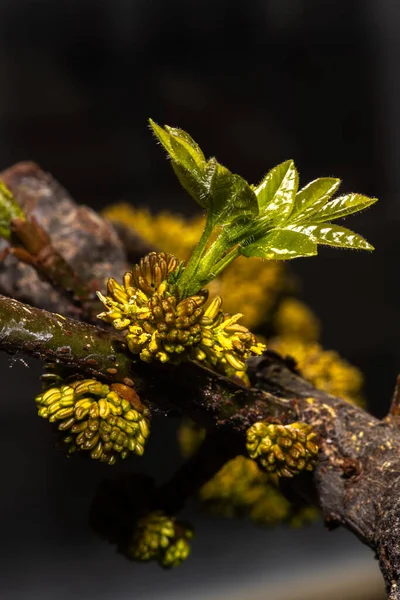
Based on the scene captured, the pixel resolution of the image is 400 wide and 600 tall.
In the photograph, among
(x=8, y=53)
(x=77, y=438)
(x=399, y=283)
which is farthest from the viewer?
(x=8, y=53)

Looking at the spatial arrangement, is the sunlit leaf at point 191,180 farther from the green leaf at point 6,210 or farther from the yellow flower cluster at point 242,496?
the yellow flower cluster at point 242,496

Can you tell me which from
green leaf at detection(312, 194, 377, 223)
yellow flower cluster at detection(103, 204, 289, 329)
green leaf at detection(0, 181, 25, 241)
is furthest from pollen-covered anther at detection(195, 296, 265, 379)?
yellow flower cluster at detection(103, 204, 289, 329)

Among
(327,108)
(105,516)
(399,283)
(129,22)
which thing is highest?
(327,108)

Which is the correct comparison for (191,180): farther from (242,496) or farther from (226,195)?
(242,496)

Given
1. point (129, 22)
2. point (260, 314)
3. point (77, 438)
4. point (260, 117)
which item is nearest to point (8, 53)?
point (129, 22)

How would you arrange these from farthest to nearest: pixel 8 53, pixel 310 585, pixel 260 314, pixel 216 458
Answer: pixel 8 53 → pixel 310 585 → pixel 260 314 → pixel 216 458

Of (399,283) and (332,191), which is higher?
(399,283)

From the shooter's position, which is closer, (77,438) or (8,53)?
(77,438)

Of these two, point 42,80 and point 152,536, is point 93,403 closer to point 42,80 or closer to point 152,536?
point 152,536

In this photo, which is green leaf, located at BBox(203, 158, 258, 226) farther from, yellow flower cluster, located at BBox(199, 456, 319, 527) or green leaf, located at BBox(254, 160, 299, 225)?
yellow flower cluster, located at BBox(199, 456, 319, 527)
